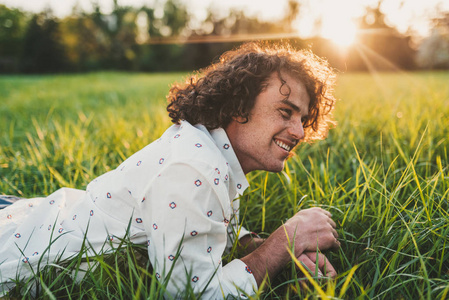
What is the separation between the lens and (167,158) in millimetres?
1306

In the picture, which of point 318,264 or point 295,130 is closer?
point 318,264

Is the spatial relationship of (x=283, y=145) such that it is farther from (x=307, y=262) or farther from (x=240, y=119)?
(x=307, y=262)

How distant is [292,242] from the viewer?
1.51 metres

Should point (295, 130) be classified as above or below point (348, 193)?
above

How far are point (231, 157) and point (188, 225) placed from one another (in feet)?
1.55

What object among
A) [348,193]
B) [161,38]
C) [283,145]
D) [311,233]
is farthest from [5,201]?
[161,38]

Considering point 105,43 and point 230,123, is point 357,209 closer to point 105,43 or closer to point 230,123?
point 230,123

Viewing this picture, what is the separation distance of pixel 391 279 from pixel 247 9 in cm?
5367

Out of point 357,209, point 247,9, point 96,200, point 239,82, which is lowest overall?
point 357,209

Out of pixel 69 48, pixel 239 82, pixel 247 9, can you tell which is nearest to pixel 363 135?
pixel 239 82

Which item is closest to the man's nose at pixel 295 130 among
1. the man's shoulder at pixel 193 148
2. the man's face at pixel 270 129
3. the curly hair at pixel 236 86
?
the man's face at pixel 270 129

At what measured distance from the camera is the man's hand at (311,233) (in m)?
1.55

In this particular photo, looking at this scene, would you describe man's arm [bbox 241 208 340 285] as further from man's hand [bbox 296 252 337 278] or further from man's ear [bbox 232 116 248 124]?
man's ear [bbox 232 116 248 124]

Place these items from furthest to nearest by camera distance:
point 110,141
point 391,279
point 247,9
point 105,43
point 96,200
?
point 247,9 < point 105,43 < point 110,141 < point 96,200 < point 391,279
